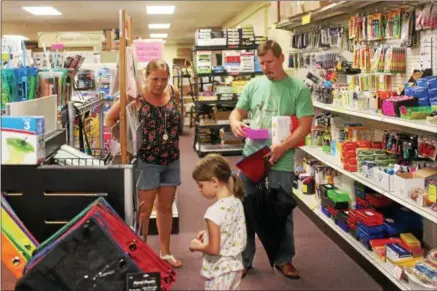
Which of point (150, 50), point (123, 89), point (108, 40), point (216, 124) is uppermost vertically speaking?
point (108, 40)

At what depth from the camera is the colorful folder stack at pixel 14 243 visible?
1829 millimetres

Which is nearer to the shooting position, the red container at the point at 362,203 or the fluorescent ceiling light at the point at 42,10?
the red container at the point at 362,203

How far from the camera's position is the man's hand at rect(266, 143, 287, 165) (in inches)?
129

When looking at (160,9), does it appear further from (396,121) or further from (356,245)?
(396,121)

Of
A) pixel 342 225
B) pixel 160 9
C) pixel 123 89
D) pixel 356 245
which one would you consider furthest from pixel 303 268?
pixel 160 9

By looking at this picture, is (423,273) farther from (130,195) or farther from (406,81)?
(130,195)

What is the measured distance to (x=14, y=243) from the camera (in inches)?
72.2

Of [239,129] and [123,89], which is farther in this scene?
[239,129]

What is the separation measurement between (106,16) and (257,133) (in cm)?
1057

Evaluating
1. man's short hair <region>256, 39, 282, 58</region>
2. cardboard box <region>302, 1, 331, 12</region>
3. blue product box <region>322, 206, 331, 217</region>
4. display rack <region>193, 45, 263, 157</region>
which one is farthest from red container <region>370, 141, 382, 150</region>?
display rack <region>193, 45, 263, 157</region>

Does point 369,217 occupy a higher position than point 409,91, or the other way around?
point 409,91

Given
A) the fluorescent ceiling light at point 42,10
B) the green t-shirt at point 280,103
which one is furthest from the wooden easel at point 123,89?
the fluorescent ceiling light at point 42,10

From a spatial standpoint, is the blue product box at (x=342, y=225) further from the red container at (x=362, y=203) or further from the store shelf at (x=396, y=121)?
the store shelf at (x=396, y=121)

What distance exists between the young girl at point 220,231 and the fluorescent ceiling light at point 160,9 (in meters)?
9.71
